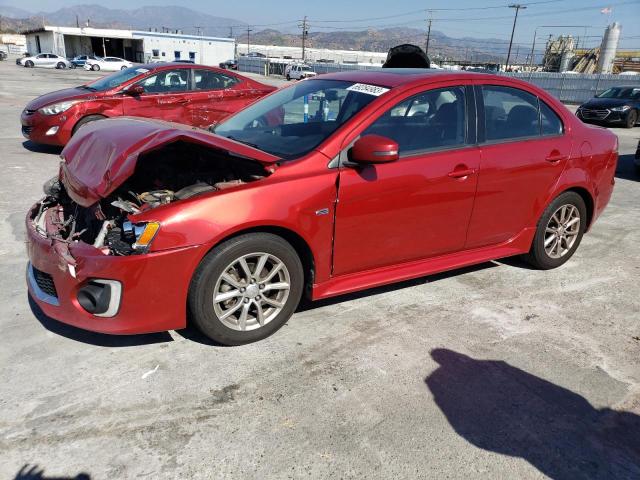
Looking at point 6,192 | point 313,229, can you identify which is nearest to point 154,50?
point 6,192

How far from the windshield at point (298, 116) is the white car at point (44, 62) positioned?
51.2 metres

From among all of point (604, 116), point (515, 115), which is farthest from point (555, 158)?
point (604, 116)

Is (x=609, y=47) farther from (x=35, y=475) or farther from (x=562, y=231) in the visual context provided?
(x=35, y=475)

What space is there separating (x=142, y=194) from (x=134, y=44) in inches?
3032

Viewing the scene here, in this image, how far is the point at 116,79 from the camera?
29.7ft

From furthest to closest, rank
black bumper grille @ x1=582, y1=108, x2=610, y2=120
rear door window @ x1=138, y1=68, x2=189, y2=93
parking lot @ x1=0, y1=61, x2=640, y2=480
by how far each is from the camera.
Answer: black bumper grille @ x1=582, y1=108, x2=610, y2=120 < rear door window @ x1=138, y1=68, x2=189, y2=93 < parking lot @ x1=0, y1=61, x2=640, y2=480

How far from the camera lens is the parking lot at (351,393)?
235 cm

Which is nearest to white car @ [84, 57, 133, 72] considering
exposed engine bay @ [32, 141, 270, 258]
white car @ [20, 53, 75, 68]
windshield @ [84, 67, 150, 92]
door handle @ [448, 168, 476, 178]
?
white car @ [20, 53, 75, 68]

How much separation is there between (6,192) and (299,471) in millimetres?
5800

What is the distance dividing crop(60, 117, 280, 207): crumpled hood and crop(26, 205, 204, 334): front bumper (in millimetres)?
383

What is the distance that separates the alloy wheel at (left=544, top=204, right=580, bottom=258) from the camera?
4578 millimetres

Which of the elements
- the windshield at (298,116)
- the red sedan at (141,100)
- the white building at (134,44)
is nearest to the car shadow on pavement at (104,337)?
the windshield at (298,116)

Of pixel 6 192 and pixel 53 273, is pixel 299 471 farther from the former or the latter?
pixel 6 192

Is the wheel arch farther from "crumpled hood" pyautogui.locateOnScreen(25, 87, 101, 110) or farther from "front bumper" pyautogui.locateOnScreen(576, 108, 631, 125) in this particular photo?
"front bumper" pyautogui.locateOnScreen(576, 108, 631, 125)
